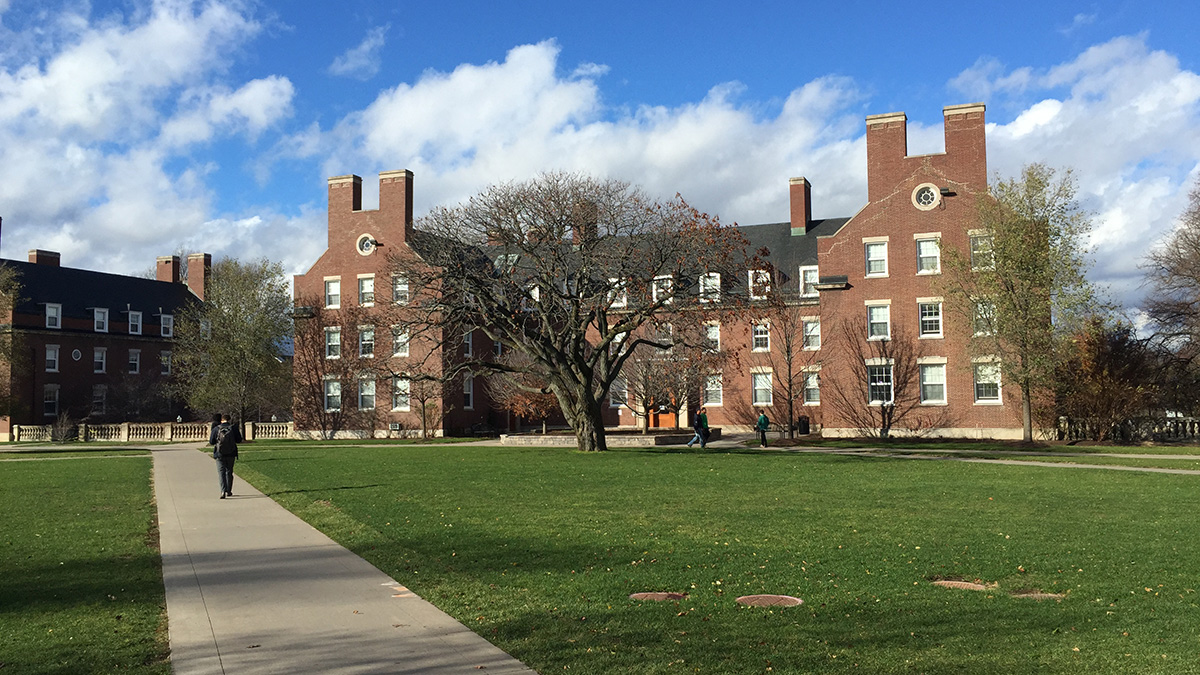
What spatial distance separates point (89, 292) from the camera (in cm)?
6450

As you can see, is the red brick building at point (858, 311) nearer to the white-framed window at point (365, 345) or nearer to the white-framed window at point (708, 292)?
the white-framed window at point (365, 345)

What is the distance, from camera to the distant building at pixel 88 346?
59.5m

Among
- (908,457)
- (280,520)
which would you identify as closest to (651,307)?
(908,457)

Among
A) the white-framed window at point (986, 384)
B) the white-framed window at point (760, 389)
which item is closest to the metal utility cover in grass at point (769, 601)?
the white-framed window at point (986, 384)

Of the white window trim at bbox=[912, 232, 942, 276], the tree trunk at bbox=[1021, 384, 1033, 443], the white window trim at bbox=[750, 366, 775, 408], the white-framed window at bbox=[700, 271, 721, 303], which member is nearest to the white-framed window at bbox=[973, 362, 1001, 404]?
the tree trunk at bbox=[1021, 384, 1033, 443]

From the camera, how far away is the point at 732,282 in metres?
30.3

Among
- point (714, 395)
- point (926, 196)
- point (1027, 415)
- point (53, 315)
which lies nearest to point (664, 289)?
point (1027, 415)

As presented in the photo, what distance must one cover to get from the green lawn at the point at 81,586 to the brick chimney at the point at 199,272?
56.3 meters

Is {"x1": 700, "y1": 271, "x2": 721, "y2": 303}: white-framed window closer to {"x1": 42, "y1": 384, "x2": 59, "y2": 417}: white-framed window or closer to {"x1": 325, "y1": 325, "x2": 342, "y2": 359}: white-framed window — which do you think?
{"x1": 325, "y1": 325, "x2": 342, "y2": 359}: white-framed window

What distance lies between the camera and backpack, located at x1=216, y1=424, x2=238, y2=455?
58.2 ft

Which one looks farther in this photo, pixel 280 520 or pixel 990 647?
pixel 280 520

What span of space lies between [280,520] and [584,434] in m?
18.7

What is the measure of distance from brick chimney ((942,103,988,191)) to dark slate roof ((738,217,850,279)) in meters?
9.22

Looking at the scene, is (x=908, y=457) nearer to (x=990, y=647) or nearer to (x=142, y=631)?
(x=990, y=647)
